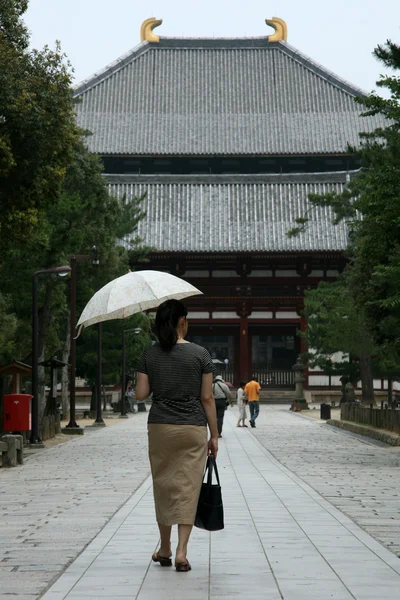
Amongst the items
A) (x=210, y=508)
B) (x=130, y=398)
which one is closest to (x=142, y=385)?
(x=210, y=508)

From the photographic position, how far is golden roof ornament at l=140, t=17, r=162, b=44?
74.2m

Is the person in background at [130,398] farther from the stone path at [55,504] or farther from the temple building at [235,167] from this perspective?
the stone path at [55,504]

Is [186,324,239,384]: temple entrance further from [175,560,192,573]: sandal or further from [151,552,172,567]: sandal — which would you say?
[175,560,192,573]: sandal

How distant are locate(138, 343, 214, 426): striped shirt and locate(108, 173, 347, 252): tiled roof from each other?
154 feet

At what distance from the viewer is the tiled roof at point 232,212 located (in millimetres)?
55719

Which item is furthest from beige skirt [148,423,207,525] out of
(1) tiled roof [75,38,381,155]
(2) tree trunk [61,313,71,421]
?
(1) tiled roof [75,38,381,155]

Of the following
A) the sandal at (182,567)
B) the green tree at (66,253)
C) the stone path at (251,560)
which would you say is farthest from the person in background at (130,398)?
the sandal at (182,567)

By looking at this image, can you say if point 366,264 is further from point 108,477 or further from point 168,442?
point 168,442

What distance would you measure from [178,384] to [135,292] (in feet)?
8.75

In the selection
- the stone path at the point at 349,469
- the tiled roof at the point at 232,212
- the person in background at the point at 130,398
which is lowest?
the stone path at the point at 349,469

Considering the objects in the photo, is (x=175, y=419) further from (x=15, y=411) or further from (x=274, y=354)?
(x=274, y=354)

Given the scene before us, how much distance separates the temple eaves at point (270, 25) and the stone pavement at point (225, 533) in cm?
5846

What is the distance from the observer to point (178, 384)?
770cm

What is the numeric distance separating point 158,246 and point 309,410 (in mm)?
13887
